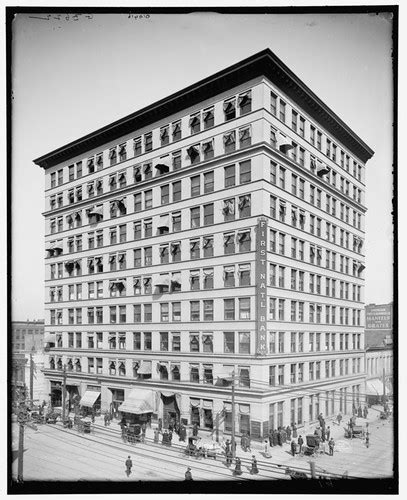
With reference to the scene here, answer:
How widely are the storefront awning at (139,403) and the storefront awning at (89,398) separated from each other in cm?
250

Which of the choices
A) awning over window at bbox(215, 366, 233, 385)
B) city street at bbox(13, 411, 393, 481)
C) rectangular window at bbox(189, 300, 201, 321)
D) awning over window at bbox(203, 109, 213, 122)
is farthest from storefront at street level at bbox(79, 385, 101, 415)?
awning over window at bbox(203, 109, 213, 122)

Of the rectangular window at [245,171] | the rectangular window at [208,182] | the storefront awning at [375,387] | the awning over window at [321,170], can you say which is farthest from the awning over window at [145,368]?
the awning over window at [321,170]

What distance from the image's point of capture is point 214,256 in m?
24.7

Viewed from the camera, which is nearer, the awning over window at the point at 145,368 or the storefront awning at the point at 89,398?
the awning over window at the point at 145,368

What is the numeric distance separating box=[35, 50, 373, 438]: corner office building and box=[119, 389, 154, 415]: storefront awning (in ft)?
0.23

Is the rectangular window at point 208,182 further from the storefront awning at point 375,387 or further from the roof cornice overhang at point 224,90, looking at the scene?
the storefront awning at point 375,387

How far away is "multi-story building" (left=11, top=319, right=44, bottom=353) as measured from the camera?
67.8ft

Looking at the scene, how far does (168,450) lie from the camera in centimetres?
2183

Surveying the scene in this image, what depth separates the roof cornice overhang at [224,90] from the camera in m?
22.1

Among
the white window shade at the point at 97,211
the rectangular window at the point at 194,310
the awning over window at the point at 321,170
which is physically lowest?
the rectangular window at the point at 194,310

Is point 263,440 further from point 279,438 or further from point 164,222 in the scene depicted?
point 164,222

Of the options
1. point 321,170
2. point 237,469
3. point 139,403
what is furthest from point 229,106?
point 237,469

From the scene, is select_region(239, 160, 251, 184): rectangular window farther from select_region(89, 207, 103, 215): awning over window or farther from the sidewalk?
the sidewalk


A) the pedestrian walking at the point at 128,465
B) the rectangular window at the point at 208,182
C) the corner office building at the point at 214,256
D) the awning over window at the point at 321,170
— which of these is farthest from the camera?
the awning over window at the point at 321,170
